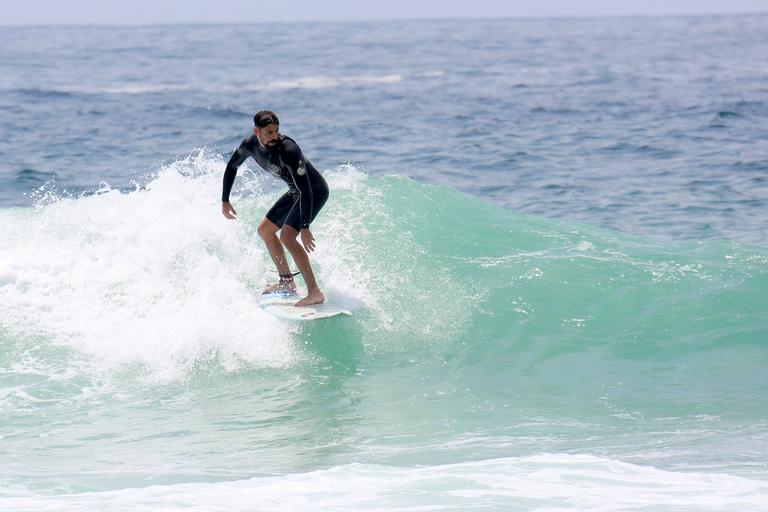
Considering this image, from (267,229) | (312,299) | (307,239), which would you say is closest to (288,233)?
(307,239)

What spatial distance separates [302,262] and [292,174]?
2.47ft

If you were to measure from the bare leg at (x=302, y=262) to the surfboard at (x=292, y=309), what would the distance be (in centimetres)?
6

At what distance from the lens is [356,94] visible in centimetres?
2672

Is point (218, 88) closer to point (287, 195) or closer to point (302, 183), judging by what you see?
point (287, 195)

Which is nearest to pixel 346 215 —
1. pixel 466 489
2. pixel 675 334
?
pixel 675 334

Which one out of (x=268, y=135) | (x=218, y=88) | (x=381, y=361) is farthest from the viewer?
(x=218, y=88)

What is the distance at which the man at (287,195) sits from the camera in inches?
312

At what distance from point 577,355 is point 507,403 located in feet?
3.50

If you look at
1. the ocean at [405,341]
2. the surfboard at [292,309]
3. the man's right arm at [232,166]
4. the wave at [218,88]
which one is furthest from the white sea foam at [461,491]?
the wave at [218,88]

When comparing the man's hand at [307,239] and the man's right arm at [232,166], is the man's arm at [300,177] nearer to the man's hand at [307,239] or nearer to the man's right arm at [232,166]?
the man's hand at [307,239]

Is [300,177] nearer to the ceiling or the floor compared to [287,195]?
nearer to the ceiling

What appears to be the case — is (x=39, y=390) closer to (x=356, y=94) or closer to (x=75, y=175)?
(x=75, y=175)

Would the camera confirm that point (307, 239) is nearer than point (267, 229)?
Yes

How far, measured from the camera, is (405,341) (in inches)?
352
